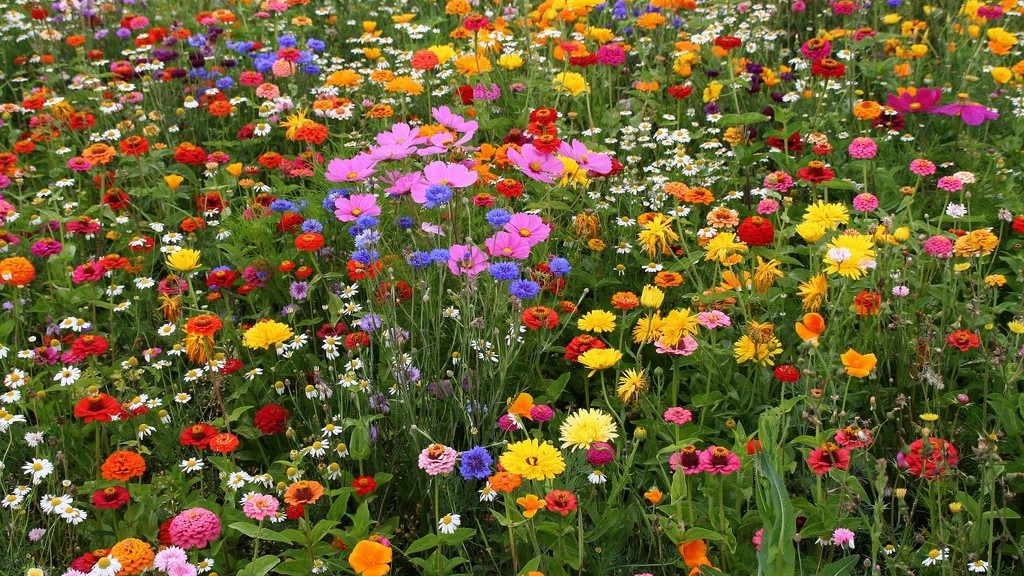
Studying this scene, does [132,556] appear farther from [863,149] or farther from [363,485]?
[863,149]

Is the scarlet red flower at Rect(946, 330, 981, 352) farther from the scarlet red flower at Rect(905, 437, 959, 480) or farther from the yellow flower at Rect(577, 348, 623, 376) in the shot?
the yellow flower at Rect(577, 348, 623, 376)

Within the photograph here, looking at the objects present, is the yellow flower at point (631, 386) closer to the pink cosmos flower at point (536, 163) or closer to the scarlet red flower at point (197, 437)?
the pink cosmos flower at point (536, 163)

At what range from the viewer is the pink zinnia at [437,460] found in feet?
5.60

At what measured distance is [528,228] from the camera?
2391 mm

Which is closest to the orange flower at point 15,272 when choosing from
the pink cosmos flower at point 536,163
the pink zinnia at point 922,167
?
the pink cosmos flower at point 536,163

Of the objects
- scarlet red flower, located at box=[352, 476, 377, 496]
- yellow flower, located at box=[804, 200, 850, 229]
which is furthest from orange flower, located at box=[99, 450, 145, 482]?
yellow flower, located at box=[804, 200, 850, 229]

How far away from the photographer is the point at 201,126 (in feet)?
13.2

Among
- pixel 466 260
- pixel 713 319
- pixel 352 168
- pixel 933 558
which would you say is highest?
pixel 352 168

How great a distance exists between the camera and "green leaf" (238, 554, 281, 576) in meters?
1.66

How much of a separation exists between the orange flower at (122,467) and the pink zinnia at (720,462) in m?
1.15

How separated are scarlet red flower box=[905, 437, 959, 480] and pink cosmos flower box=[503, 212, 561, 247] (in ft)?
3.30

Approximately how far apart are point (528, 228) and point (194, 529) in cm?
110

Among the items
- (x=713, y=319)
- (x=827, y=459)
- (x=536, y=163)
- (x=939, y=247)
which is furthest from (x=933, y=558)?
(x=536, y=163)

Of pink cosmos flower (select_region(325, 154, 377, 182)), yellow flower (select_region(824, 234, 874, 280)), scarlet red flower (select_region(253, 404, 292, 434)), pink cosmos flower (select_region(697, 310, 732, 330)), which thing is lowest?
scarlet red flower (select_region(253, 404, 292, 434))
